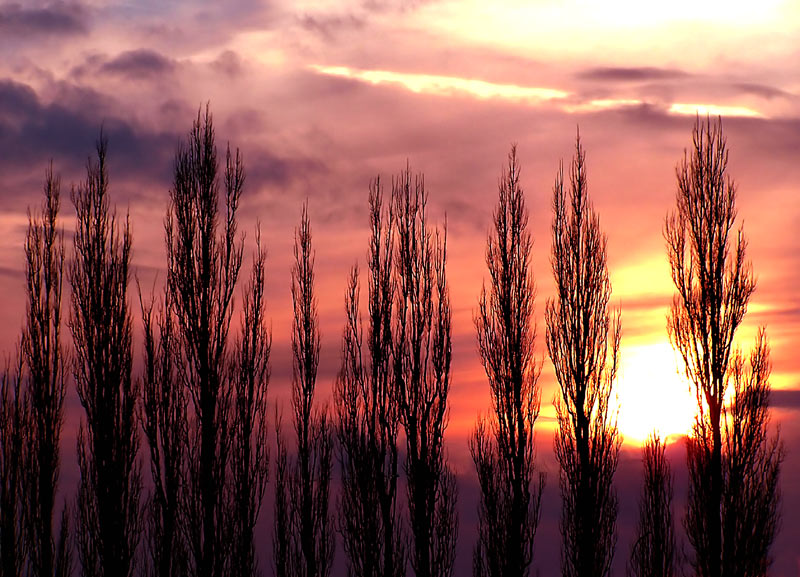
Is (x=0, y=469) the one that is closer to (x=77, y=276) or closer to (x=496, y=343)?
(x=77, y=276)

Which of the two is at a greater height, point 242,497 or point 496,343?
point 496,343

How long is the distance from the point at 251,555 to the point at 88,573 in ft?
19.9

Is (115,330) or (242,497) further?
(242,497)

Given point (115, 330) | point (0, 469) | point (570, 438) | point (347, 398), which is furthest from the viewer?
point (347, 398)

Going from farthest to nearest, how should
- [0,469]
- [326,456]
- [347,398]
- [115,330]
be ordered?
[326,456] → [347,398] → [0,469] → [115,330]

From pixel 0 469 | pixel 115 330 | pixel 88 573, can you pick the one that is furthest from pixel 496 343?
pixel 0 469

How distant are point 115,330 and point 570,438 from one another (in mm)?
9607

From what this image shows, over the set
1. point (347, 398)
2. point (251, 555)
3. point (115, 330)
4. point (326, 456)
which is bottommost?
point (251, 555)

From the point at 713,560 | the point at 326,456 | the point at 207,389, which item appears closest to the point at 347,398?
the point at 326,456

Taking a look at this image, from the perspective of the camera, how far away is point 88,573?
786 inches

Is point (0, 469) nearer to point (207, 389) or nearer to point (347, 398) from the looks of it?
point (207, 389)

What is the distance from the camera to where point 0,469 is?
22828 millimetres

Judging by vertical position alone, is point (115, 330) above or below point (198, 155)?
below

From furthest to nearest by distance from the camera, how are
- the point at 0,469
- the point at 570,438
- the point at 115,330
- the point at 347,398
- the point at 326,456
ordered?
the point at 326,456, the point at 347,398, the point at 0,469, the point at 570,438, the point at 115,330
